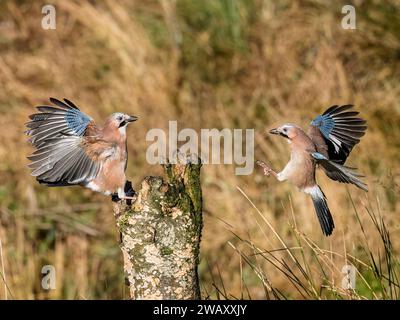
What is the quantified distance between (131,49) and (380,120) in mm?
2470

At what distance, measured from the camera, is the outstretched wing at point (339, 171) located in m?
3.24

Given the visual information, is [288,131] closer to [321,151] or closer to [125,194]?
[321,151]

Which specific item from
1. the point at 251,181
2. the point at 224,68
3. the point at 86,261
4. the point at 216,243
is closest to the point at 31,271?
the point at 86,261

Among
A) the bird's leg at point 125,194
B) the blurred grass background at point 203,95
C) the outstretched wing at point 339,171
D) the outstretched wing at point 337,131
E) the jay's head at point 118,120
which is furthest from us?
the blurred grass background at point 203,95

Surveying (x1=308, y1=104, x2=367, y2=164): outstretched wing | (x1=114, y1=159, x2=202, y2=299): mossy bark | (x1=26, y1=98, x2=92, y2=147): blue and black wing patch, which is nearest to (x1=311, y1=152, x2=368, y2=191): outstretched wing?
(x1=308, y1=104, x2=367, y2=164): outstretched wing

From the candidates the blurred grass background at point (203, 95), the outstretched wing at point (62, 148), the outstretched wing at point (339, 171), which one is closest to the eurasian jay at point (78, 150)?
the outstretched wing at point (62, 148)

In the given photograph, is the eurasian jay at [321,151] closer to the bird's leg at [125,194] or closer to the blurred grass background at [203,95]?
the bird's leg at [125,194]

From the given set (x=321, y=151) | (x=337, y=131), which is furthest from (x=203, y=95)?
(x=321, y=151)

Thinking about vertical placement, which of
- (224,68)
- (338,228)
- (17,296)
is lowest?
(17,296)

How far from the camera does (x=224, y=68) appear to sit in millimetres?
8477

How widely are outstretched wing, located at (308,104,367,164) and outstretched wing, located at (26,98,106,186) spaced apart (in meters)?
1.02

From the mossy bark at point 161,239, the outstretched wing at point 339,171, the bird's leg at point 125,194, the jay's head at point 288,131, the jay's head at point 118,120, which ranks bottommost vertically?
the mossy bark at point 161,239

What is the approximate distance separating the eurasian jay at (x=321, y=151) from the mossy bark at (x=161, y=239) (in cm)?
43

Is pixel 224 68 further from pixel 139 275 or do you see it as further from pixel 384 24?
pixel 139 275
